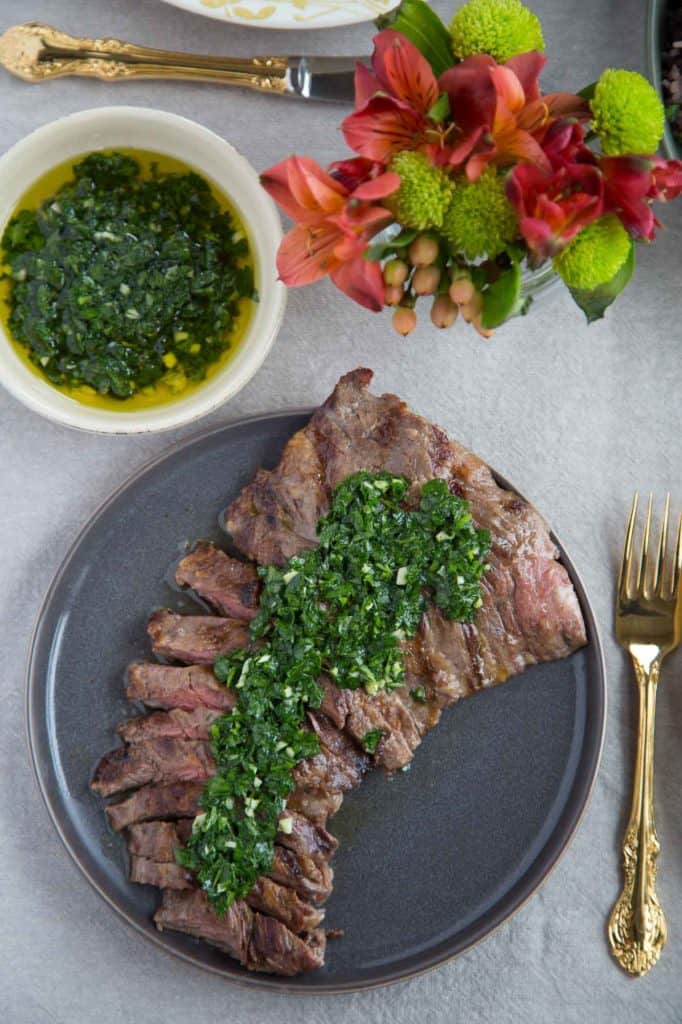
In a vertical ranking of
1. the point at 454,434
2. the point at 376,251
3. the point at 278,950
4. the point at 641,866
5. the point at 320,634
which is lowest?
the point at 641,866

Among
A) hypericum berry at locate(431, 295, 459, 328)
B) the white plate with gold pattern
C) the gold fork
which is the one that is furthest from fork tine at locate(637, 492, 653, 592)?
the white plate with gold pattern

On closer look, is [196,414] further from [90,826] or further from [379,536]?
[90,826]

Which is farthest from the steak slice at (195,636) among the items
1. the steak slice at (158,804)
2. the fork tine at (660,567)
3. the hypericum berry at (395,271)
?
the fork tine at (660,567)

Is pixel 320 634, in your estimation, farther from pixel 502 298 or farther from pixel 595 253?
pixel 595 253

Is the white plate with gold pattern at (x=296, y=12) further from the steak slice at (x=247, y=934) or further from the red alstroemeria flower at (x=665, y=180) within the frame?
the steak slice at (x=247, y=934)

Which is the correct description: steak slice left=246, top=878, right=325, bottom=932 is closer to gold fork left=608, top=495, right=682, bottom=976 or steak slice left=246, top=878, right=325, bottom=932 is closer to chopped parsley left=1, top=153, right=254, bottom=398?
gold fork left=608, top=495, right=682, bottom=976

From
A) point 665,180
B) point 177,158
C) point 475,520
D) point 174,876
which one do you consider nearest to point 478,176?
point 665,180
